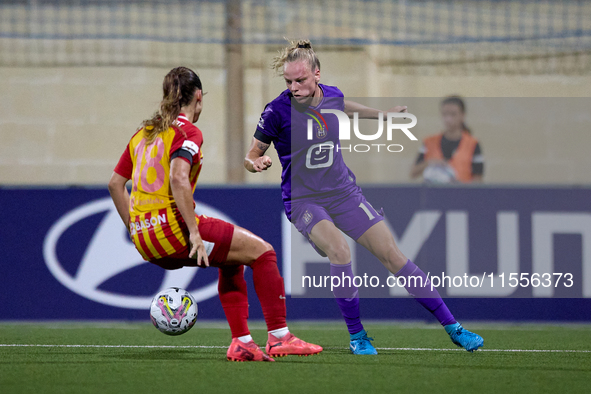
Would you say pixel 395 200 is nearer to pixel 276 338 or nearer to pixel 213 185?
pixel 213 185

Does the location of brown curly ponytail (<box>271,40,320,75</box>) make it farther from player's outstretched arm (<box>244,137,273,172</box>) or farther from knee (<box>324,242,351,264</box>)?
knee (<box>324,242,351,264</box>)

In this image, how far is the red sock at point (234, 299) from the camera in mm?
4066

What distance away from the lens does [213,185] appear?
6375mm

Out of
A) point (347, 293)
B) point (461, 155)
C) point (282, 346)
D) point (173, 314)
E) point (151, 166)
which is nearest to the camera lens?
point (151, 166)

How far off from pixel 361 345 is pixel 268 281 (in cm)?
76

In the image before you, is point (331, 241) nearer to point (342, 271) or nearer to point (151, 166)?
point (342, 271)

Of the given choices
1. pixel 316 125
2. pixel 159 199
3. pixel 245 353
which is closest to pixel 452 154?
pixel 316 125

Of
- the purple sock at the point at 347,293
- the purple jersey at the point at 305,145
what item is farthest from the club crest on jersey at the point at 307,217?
the purple sock at the point at 347,293

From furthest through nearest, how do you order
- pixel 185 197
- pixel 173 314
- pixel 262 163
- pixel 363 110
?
pixel 363 110 → pixel 173 314 → pixel 262 163 → pixel 185 197

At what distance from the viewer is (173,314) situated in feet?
14.1

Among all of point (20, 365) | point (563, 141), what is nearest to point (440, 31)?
point (563, 141)

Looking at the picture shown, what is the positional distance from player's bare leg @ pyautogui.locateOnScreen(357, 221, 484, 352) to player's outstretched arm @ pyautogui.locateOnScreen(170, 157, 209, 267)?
1154 millimetres

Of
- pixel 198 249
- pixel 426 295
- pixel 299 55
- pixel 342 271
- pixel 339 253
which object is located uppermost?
pixel 299 55

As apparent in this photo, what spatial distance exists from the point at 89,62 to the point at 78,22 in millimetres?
475
